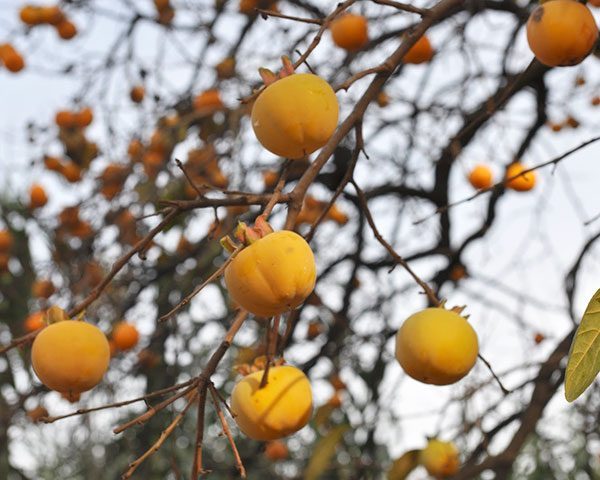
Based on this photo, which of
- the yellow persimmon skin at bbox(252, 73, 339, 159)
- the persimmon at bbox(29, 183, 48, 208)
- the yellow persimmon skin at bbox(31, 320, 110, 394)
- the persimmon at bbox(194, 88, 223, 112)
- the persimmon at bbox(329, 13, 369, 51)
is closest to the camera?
the yellow persimmon skin at bbox(252, 73, 339, 159)

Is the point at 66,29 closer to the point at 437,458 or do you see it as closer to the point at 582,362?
the point at 437,458

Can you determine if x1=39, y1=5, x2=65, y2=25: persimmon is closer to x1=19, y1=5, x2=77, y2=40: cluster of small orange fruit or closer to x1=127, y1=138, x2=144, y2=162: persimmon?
x1=19, y1=5, x2=77, y2=40: cluster of small orange fruit

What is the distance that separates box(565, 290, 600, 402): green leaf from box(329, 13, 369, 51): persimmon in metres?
1.49

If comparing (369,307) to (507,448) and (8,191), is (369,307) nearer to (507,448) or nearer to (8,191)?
(507,448)

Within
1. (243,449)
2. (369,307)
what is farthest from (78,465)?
(369,307)

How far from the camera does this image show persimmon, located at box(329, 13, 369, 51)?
90.5 inches

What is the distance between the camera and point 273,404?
1154 mm

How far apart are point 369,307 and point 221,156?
38.6 inches

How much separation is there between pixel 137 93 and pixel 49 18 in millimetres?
485

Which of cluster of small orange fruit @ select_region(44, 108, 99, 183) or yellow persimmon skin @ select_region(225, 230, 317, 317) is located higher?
yellow persimmon skin @ select_region(225, 230, 317, 317)

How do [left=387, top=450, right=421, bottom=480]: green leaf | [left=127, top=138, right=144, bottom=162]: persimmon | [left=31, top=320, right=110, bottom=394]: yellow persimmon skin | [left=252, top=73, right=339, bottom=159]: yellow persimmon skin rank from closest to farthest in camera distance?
[left=252, top=73, right=339, bottom=159]: yellow persimmon skin → [left=31, top=320, right=110, bottom=394]: yellow persimmon skin → [left=387, top=450, right=421, bottom=480]: green leaf → [left=127, top=138, right=144, bottom=162]: persimmon

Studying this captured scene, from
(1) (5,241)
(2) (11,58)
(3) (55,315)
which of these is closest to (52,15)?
(2) (11,58)

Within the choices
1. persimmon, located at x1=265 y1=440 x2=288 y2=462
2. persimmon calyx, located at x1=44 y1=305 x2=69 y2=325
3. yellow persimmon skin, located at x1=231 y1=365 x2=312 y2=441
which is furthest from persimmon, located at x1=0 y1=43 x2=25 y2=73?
yellow persimmon skin, located at x1=231 y1=365 x2=312 y2=441

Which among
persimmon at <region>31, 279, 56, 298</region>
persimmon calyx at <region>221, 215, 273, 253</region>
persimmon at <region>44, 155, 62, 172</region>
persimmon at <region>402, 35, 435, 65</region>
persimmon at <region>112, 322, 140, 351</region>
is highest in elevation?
persimmon calyx at <region>221, 215, 273, 253</region>
